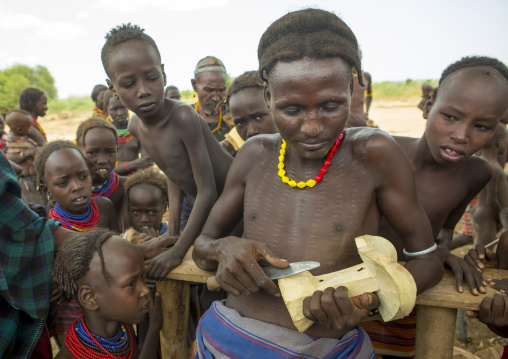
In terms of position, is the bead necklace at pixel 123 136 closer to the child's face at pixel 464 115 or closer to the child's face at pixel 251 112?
the child's face at pixel 251 112

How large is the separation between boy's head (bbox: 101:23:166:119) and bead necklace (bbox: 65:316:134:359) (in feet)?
4.15

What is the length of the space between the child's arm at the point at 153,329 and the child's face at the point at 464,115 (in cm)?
160

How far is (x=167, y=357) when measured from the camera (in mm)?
2076

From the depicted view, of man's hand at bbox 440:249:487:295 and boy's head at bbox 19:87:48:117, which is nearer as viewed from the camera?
man's hand at bbox 440:249:487:295

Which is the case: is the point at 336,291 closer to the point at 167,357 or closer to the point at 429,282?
the point at 429,282

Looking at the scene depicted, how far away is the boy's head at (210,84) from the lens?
4.02m

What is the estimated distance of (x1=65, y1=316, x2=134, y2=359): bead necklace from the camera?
169 centimetres

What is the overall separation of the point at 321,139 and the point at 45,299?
140cm

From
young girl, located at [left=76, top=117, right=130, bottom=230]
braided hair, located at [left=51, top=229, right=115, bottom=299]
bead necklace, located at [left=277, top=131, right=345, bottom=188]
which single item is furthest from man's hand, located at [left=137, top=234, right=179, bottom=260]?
young girl, located at [left=76, top=117, right=130, bottom=230]

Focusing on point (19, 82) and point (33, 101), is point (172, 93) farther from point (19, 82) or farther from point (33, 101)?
point (19, 82)

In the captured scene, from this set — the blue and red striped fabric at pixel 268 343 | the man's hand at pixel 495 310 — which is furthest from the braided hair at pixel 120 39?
the man's hand at pixel 495 310

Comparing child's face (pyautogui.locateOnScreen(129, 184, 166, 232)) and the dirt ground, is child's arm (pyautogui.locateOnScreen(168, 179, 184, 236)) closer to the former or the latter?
child's face (pyautogui.locateOnScreen(129, 184, 166, 232))

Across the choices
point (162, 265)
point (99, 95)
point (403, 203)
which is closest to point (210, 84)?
point (162, 265)

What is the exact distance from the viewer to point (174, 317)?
2047mm
